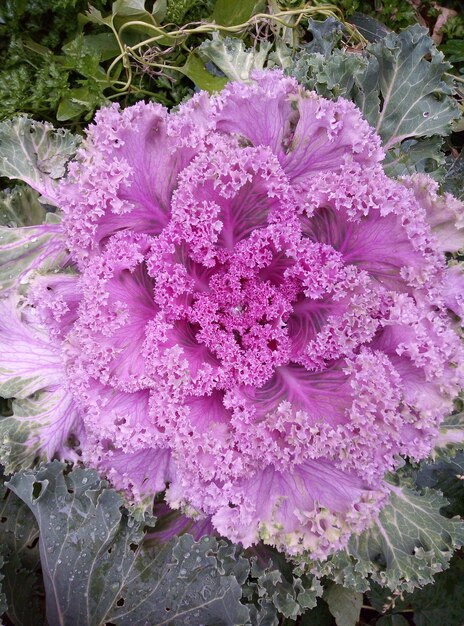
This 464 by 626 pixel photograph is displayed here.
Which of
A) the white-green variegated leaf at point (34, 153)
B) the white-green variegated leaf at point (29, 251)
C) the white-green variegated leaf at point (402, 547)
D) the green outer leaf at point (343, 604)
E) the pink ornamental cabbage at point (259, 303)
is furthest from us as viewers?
the green outer leaf at point (343, 604)

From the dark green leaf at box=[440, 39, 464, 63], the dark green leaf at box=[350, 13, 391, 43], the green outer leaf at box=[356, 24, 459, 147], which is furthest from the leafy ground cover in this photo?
the dark green leaf at box=[440, 39, 464, 63]

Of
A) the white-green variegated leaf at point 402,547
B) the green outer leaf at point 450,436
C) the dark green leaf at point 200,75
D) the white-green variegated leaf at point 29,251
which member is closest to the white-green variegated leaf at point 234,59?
the dark green leaf at point 200,75

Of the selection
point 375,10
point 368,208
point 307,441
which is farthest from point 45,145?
point 375,10

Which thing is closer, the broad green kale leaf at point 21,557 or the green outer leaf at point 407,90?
the green outer leaf at point 407,90

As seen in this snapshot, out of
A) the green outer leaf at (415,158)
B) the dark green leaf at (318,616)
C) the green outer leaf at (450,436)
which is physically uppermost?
the green outer leaf at (415,158)

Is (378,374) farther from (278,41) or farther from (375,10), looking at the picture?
(375,10)

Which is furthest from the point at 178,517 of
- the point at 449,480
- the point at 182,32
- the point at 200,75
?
the point at 182,32

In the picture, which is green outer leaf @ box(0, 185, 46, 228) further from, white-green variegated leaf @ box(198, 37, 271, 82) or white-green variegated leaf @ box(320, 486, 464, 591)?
white-green variegated leaf @ box(320, 486, 464, 591)

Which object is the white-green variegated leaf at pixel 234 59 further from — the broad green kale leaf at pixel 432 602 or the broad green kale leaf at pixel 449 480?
the broad green kale leaf at pixel 432 602
